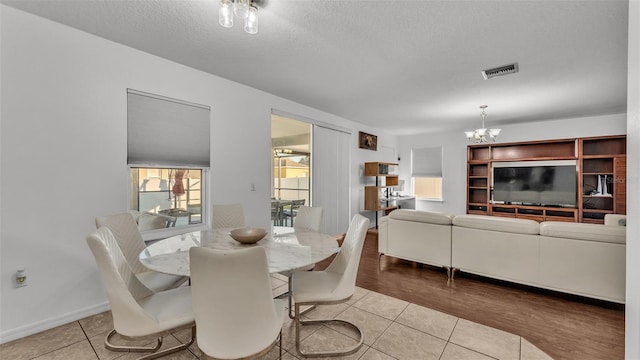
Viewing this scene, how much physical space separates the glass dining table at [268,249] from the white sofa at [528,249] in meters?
1.73

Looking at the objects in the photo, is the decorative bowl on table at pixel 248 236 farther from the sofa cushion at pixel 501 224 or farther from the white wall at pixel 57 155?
the sofa cushion at pixel 501 224

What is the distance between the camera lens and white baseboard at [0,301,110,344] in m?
2.03

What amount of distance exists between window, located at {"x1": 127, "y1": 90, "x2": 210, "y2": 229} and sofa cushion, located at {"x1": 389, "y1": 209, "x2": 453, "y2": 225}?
2504 mm

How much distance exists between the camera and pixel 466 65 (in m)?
2.96

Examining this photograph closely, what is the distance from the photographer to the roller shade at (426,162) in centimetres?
723

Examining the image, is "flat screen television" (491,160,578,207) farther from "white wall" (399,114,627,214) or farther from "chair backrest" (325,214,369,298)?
"chair backrest" (325,214,369,298)

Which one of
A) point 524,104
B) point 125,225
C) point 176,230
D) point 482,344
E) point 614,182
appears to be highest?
point 524,104

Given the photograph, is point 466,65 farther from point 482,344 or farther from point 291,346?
point 291,346

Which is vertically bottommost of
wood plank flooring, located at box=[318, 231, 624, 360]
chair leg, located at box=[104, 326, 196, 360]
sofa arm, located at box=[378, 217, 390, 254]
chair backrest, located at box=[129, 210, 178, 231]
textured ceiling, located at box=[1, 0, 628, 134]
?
wood plank flooring, located at box=[318, 231, 624, 360]

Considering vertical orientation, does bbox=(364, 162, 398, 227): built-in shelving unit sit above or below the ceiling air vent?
below

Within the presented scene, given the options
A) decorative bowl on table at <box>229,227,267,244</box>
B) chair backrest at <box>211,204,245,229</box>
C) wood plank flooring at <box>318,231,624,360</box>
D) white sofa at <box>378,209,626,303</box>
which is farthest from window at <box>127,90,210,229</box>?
white sofa at <box>378,209,626,303</box>

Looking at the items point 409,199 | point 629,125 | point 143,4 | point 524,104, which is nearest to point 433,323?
point 629,125

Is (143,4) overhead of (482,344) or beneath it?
overhead

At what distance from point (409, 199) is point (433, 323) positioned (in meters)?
5.16
